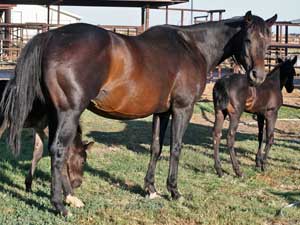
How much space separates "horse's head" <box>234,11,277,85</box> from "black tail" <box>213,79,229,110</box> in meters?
2.09

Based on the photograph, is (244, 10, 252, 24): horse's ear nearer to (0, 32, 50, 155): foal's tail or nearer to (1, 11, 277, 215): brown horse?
(1, 11, 277, 215): brown horse

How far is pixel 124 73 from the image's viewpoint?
15.0 feet

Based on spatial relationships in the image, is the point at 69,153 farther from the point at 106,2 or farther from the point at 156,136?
the point at 106,2

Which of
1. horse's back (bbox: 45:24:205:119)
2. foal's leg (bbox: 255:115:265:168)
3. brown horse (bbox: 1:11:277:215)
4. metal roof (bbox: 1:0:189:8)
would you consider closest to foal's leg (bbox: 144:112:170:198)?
brown horse (bbox: 1:11:277:215)

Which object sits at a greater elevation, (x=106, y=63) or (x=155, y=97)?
(x=106, y=63)

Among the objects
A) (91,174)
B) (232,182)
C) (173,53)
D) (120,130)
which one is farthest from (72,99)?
(120,130)

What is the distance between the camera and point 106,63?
14.5 feet

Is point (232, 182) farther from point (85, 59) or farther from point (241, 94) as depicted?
point (85, 59)

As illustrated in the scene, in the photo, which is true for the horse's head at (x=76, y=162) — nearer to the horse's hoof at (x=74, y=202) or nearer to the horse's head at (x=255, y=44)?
the horse's hoof at (x=74, y=202)

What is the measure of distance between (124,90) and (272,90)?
3.94 metres

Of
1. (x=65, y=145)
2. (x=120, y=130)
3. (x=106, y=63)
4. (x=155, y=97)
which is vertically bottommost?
(x=120, y=130)

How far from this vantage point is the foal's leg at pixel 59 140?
14.1ft

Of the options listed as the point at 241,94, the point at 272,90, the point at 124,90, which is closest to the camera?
the point at 124,90

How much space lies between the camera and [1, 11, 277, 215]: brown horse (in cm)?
427
